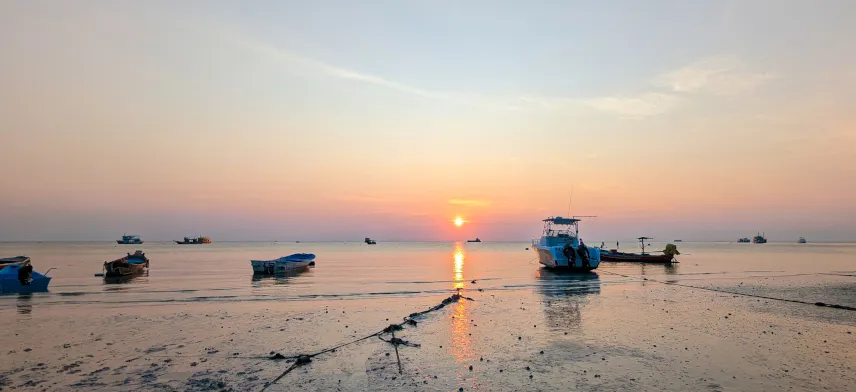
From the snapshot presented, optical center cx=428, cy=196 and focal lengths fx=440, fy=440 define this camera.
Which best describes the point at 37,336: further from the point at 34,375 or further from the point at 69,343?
the point at 34,375

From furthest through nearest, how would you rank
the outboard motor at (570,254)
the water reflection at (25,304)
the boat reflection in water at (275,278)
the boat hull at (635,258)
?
the boat hull at (635,258) < the outboard motor at (570,254) < the boat reflection in water at (275,278) < the water reflection at (25,304)

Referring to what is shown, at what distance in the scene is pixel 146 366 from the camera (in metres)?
11.1

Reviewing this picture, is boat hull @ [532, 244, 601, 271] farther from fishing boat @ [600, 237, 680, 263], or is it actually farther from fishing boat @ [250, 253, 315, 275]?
fishing boat @ [250, 253, 315, 275]

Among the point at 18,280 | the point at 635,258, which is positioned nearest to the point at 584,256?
the point at 635,258

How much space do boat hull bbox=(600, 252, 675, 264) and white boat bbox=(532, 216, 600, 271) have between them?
691 inches

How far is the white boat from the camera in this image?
4344cm

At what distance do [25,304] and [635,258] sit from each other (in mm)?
64408

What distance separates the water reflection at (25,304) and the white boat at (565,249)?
39.7m

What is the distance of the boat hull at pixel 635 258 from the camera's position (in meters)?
60.1

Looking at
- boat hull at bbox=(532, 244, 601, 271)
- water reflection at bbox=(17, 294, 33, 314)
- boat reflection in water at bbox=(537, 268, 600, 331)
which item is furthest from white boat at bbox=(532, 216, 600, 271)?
water reflection at bbox=(17, 294, 33, 314)

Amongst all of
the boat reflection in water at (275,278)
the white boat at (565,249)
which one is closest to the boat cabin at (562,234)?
the white boat at (565,249)

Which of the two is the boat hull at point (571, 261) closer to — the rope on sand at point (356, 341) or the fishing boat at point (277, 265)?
the fishing boat at point (277, 265)

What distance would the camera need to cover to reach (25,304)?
73.0ft

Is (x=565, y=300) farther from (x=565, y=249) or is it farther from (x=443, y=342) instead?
(x=565, y=249)
